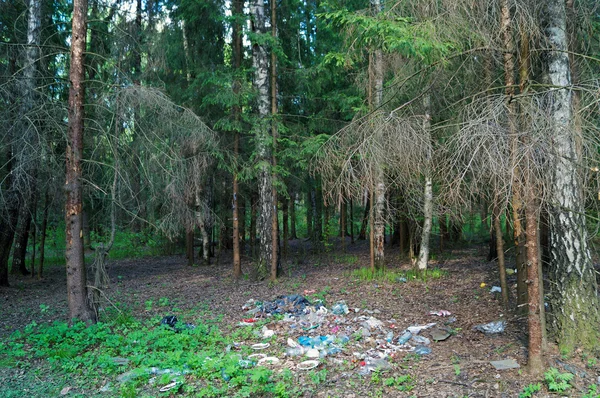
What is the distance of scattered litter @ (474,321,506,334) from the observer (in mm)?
6410

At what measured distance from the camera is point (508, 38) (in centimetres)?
488

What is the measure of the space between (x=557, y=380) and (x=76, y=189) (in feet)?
23.1

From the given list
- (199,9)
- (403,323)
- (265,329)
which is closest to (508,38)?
(403,323)

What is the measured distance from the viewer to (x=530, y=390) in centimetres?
452

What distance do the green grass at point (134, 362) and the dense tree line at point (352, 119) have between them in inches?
31.0

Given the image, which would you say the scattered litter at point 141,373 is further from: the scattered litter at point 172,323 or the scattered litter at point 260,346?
the scattered litter at point 172,323

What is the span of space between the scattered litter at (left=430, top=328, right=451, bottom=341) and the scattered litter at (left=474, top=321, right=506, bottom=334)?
0.53 meters

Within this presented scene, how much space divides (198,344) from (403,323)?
327 cm

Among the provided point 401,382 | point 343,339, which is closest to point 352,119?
point 343,339

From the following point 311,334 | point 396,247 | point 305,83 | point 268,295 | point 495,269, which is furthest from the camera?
point 396,247

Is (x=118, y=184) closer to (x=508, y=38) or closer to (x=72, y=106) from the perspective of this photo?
(x=72, y=106)

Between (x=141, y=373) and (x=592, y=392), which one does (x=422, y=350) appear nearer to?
(x=592, y=392)

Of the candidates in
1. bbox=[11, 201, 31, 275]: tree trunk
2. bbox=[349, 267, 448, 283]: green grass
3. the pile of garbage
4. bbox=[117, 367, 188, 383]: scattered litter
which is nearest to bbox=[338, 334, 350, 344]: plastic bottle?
the pile of garbage

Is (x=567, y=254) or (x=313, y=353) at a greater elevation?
(x=567, y=254)
